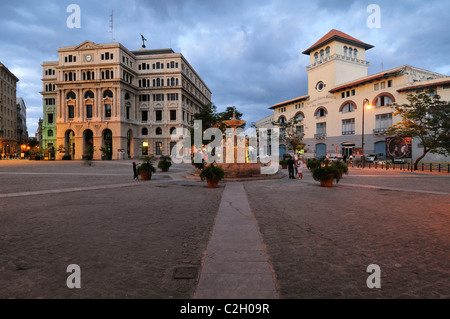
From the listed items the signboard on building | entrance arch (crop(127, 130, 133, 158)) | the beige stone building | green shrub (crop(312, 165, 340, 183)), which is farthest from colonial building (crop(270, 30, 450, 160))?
the beige stone building

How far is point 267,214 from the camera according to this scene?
22.9ft

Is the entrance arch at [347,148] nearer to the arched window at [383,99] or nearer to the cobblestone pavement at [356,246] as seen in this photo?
the arched window at [383,99]

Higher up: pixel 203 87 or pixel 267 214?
pixel 203 87

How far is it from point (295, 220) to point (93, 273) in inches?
187

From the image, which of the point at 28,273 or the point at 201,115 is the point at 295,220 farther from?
the point at 201,115

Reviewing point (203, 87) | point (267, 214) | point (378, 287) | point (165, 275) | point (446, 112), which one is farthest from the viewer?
point (203, 87)

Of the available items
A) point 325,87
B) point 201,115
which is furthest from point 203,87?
point 325,87

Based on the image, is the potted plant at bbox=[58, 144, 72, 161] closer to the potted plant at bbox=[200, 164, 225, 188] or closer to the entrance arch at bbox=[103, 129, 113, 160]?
the entrance arch at bbox=[103, 129, 113, 160]

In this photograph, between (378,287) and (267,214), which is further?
(267,214)

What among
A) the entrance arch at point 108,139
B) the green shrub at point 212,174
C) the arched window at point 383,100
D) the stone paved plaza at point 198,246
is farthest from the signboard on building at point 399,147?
the entrance arch at point 108,139

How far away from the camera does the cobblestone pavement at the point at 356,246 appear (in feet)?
10.4

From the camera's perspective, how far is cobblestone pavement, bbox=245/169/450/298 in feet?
10.4

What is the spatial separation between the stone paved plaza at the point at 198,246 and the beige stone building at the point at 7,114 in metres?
73.9

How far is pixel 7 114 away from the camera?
6469 cm
